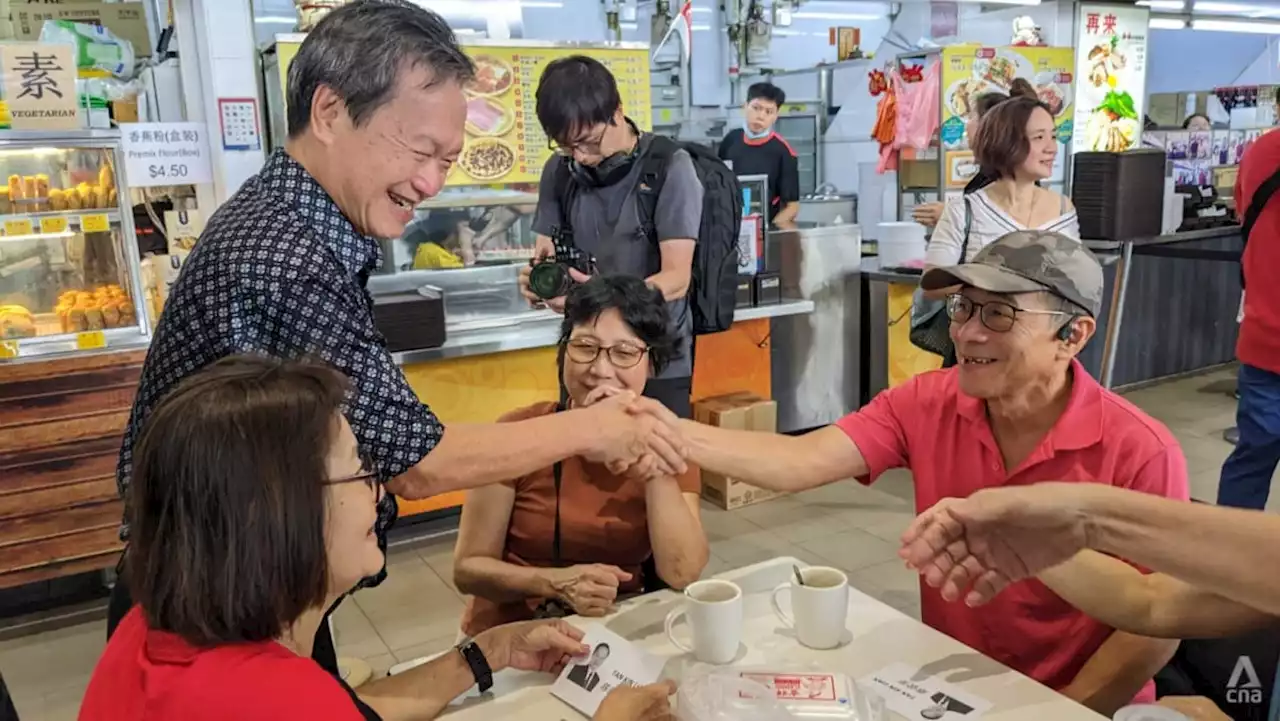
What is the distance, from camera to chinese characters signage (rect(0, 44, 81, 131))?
3.27m

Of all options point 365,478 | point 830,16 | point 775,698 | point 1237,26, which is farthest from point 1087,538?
point 1237,26

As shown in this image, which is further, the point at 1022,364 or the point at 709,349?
the point at 709,349

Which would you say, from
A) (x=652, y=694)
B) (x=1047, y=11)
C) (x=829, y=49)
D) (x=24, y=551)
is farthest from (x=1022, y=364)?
(x=829, y=49)

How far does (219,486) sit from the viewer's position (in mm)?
948

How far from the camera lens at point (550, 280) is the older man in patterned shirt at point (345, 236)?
1.13 m

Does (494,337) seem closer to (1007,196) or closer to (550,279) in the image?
(550,279)

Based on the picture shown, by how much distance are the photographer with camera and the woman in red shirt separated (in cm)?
168

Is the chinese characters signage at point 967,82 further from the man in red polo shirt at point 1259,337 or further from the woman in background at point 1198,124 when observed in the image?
the man in red polo shirt at point 1259,337

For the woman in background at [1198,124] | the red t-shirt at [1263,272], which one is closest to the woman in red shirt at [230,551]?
the red t-shirt at [1263,272]

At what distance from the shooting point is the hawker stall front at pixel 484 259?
3895 millimetres

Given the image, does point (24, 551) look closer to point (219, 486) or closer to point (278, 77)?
point (278, 77)

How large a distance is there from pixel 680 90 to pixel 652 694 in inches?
327

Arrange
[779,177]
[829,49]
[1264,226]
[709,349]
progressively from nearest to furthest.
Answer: [1264,226] < [709,349] < [779,177] < [829,49]

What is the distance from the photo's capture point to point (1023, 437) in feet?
5.80
